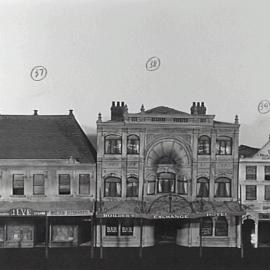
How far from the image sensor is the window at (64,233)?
973 cm

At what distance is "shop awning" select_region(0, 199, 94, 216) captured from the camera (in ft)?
30.9

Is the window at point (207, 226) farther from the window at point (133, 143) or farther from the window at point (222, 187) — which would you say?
the window at point (133, 143)

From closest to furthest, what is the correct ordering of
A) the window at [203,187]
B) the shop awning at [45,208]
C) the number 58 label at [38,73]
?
the number 58 label at [38,73] < the shop awning at [45,208] < the window at [203,187]

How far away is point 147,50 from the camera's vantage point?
8.45 m

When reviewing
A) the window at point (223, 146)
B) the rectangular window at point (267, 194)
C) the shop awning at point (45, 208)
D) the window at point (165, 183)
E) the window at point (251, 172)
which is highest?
the window at point (223, 146)

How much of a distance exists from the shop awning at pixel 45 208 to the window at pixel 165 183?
1.37m

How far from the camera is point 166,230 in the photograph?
9633 mm

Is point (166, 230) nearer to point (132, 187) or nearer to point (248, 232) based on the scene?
point (132, 187)

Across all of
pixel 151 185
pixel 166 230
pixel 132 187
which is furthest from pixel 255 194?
pixel 132 187

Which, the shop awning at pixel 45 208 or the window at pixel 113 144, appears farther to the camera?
the window at pixel 113 144

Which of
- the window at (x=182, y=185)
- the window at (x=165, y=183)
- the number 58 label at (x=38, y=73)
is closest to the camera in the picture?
the number 58 label at (x=38, y=73)

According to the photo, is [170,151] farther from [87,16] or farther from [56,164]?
[87,16]

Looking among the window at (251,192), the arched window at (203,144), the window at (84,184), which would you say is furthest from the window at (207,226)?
the window at (84,184)

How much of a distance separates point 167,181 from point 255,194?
1736 millimetres
